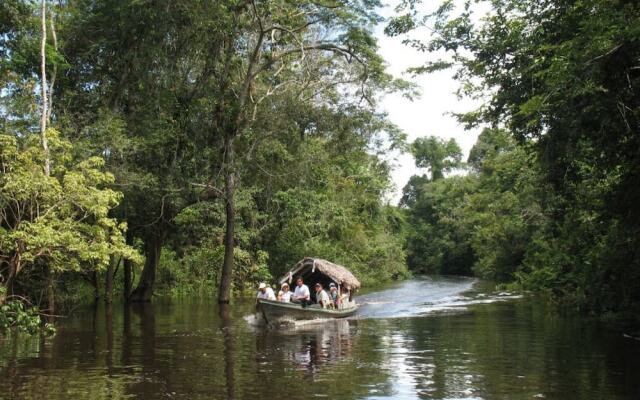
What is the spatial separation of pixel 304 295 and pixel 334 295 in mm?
2922

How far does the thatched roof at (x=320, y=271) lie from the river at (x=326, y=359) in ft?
7.95

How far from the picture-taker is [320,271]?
24594 millimetres

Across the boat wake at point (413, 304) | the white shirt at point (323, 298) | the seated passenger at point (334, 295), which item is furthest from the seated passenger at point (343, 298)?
the white shirt at point (323, 298)

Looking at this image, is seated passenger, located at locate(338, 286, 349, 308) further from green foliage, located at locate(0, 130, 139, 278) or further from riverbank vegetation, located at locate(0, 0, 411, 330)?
green foliage, located at locate(0, 130, 139, 278)

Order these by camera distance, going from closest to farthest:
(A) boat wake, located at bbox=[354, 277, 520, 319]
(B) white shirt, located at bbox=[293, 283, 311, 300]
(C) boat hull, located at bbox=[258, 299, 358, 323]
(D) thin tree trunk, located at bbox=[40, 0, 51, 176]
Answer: (D) thin tree trunk, located at bbox=[40, 0, 51, 176]
(C) boat hull, located at bbox=[258, 299, 358, 323]
(B) white shirt, located at bbox=[293, 283, 311, 300]
(A) boat wake, located at bbox=[354, 277, 520, 319]

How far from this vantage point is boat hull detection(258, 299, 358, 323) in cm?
1922

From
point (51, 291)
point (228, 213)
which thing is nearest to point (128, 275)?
point (228, 213)

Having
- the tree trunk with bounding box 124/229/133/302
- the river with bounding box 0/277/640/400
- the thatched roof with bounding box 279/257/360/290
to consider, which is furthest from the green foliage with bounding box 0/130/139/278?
the tree trunk with bounding box 124/229/133/302

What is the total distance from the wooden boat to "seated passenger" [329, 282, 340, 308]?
216 millimetres

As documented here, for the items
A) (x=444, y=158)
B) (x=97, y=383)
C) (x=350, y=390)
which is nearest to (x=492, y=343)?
(x=350, y=390)

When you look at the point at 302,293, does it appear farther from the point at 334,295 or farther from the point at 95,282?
the point at 95,282

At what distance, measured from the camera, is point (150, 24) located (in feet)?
75.4

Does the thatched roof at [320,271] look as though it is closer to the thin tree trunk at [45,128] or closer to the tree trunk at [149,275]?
the tree trunk at [149,275]

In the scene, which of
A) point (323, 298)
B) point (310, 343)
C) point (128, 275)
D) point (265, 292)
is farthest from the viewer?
point (128, 275)
